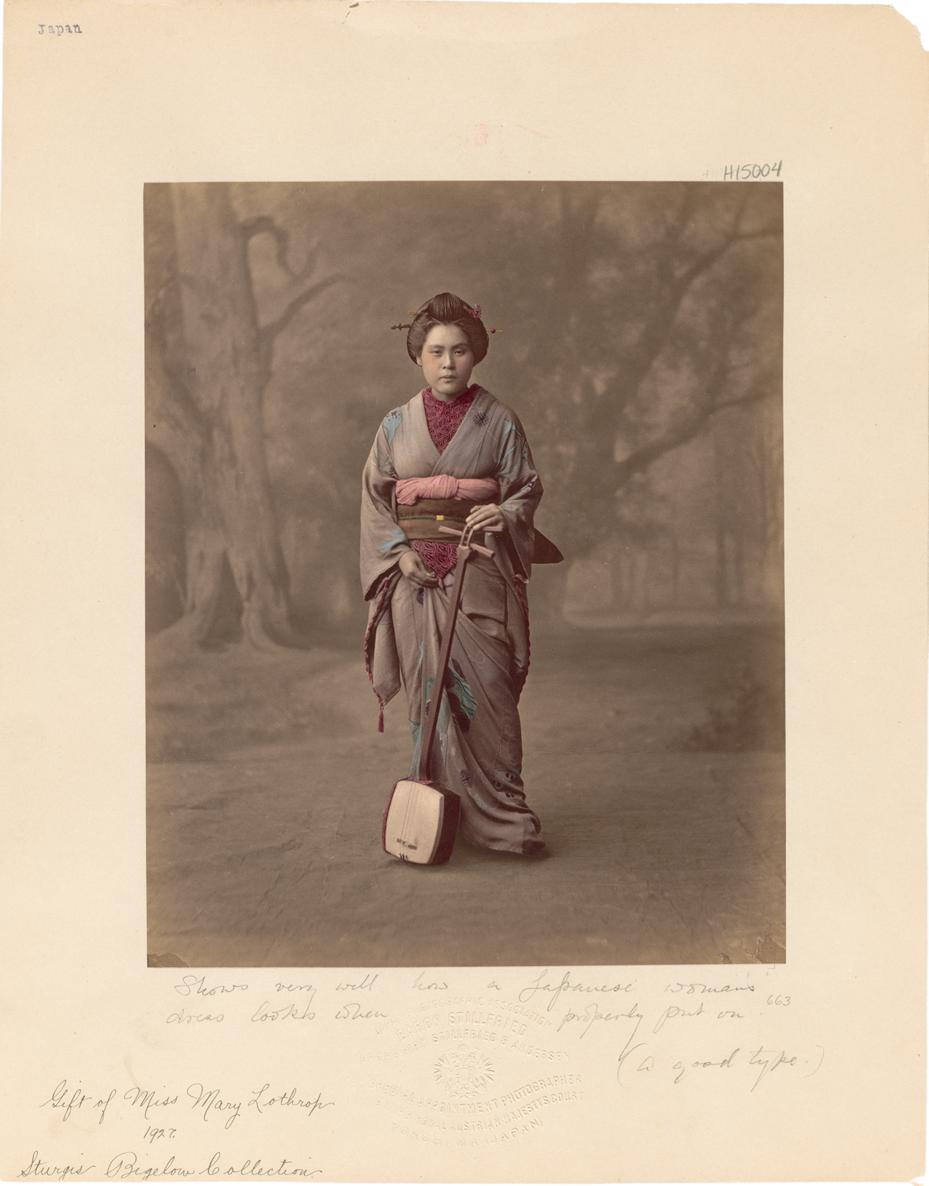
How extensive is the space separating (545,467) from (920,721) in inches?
71.7

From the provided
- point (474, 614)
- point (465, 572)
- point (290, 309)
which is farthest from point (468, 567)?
point (290, 309)

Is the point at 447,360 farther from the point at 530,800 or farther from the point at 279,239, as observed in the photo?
the point at 530,800

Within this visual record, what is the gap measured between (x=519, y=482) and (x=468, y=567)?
0.41 metres

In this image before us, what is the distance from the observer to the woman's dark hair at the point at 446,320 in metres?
5.12

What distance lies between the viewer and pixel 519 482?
5223mm

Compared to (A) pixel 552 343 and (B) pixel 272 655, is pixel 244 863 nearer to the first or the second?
(B) pixel 272 655

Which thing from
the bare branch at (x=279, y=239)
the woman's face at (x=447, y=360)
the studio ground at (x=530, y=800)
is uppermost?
the bare branch at (x=279, y=239)

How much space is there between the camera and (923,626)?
16.3 ft

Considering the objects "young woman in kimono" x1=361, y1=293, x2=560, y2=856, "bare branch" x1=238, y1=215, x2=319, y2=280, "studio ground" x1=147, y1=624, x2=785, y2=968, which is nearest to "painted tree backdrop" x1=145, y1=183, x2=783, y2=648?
"bare branch" x1=238, y1=215, x2=319, y2=280

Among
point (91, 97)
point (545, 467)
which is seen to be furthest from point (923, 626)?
point (91, 97)

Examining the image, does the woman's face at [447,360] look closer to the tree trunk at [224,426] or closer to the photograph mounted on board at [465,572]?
the photograph mounted on board at [465,572]

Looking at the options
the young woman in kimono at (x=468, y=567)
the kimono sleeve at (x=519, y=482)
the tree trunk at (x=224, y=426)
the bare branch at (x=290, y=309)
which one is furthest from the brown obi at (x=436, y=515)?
the bare branch at (x=290, y=309)

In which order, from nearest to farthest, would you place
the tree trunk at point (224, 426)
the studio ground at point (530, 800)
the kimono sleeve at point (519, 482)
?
1. the studio ground at point (530, 800)
2. the tree trunk at point (224, 426)
3. the kimono sleeve at point (519, 482)

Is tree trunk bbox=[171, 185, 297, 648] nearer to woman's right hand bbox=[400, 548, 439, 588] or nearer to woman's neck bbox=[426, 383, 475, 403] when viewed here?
woman's right hand bbox=[400, 548, 439, 588]
